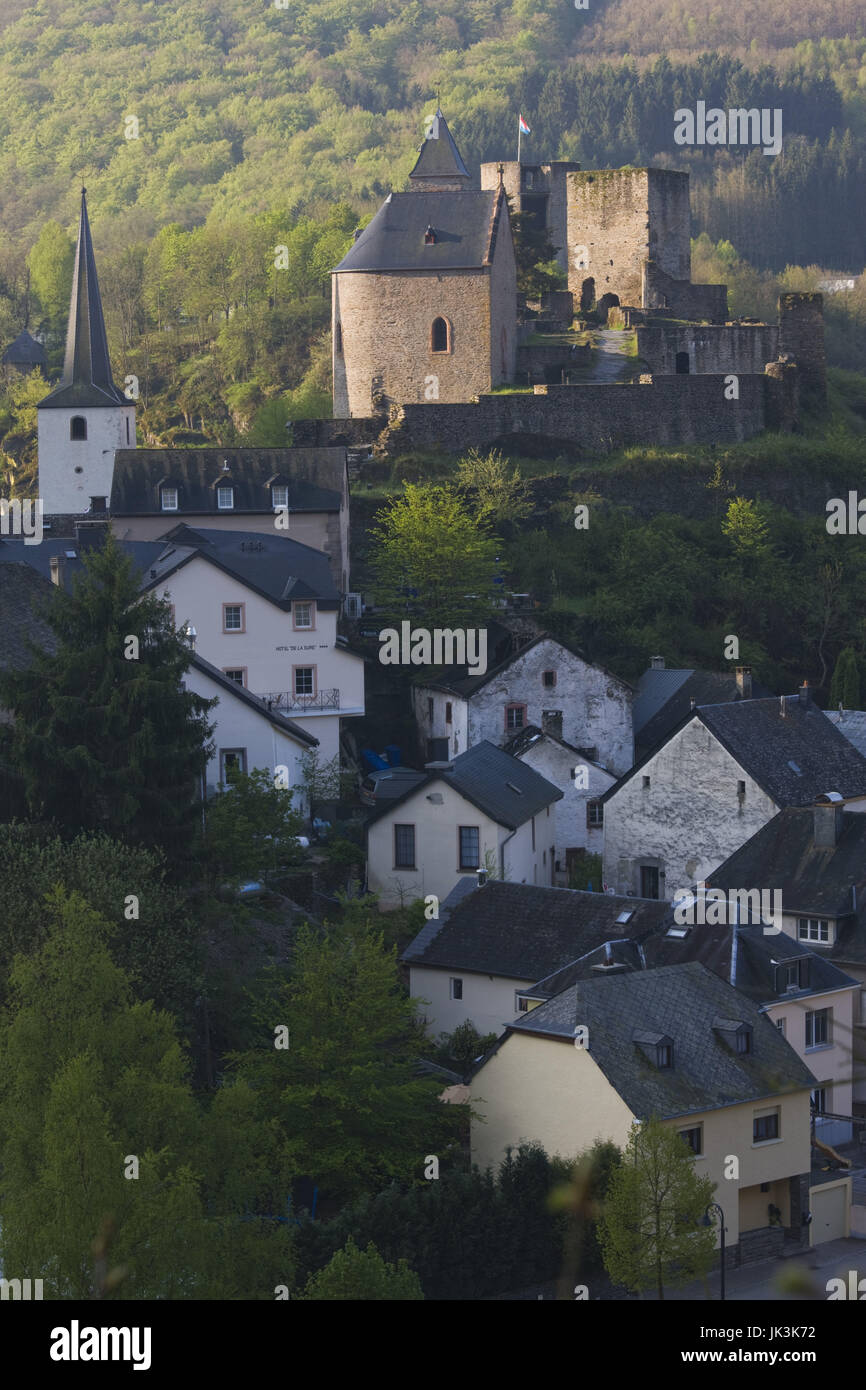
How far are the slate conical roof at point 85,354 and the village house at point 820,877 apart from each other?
2603cm

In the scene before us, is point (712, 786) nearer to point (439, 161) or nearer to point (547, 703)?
point (547, 703)

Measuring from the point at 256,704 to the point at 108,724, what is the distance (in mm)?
6660

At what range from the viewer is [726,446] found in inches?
2199

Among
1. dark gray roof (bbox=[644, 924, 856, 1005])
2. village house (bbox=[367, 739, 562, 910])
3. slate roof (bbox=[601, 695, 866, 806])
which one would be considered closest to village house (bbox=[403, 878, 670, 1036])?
dark gray roof (bbox=[644, 924, 856, 1005])

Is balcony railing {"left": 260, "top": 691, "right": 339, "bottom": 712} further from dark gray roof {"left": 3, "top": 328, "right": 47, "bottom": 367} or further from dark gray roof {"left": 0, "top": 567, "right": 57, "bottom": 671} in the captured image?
dark gray roof {"left": 3, "top": 328, "right": 47, "bottom": 367}

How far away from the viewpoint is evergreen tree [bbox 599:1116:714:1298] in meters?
22.4

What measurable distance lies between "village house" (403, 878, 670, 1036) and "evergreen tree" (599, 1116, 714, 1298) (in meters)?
7.43

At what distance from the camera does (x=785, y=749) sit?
127 feet

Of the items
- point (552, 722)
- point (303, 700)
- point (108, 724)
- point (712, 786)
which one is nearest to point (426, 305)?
point (552, 722)

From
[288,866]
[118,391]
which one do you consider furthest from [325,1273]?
[118,391]

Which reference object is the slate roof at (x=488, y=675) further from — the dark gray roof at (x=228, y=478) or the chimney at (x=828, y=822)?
the chimney at (x=828, y=822)
